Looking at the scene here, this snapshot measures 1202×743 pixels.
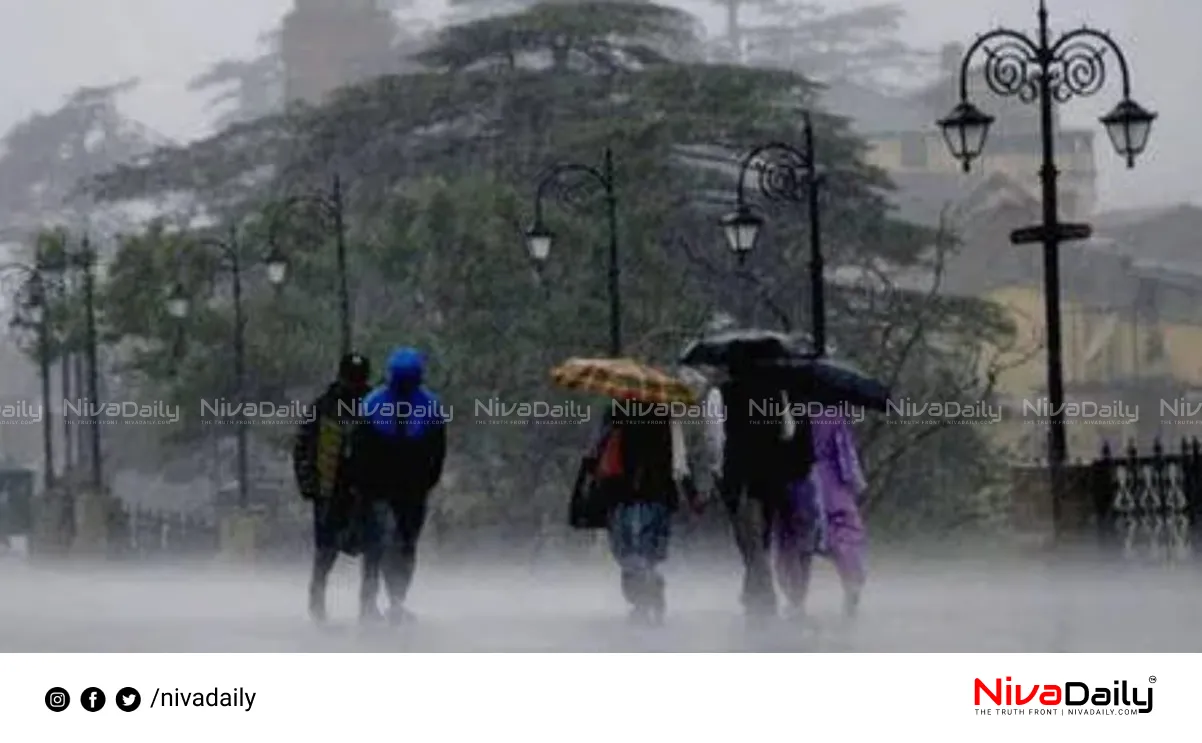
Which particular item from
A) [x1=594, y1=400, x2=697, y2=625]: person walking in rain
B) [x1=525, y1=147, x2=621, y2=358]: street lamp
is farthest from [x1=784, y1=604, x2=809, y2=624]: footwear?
[x1=525, y1=147, x2=621, y2=358]: street lamp

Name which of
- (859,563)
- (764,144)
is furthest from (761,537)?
(764,144)

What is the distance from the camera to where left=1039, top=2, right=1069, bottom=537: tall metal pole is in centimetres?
837

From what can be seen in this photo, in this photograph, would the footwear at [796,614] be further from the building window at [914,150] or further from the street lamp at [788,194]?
the building window at [914,150]

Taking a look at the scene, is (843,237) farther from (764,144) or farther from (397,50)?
(397,50)

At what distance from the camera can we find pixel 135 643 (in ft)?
26.5

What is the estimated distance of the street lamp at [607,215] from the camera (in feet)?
27.9

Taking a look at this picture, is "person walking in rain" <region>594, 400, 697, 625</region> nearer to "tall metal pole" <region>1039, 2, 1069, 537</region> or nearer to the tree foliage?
the tree foliage

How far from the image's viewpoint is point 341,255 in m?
8.58

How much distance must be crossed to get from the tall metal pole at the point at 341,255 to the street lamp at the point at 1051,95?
1.29m

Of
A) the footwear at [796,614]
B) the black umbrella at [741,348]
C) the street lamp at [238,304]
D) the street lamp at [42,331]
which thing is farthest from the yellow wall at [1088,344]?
the street lamp at [42,331]
